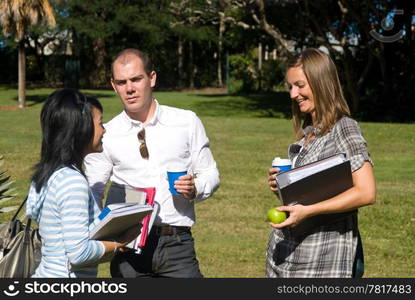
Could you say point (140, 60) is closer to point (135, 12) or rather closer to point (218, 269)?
point (218, 269)

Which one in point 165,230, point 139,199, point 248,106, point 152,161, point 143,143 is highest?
point 143,143

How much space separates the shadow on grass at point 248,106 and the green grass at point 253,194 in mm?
4772

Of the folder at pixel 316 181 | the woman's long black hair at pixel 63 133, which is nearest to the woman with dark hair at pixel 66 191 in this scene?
the woman's long black hair at pixel 63 133

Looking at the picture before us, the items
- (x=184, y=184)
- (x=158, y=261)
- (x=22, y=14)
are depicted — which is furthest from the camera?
(x=22, y=14)

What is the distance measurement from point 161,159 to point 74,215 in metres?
1.04

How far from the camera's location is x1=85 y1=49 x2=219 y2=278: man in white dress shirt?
4340 mm

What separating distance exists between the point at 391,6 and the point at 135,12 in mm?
25342

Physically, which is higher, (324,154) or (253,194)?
(324,154)

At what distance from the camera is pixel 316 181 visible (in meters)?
3.63

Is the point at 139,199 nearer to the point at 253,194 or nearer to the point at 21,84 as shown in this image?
the point at 253,194

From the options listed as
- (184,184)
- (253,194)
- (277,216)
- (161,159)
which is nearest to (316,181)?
(277,216)

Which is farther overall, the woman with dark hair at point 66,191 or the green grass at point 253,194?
the green grass at point 253,194

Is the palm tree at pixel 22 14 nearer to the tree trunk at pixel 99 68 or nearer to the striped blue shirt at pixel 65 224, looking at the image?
the tree trunk at pixel 99 68

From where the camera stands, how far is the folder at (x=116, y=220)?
11.6 feet
